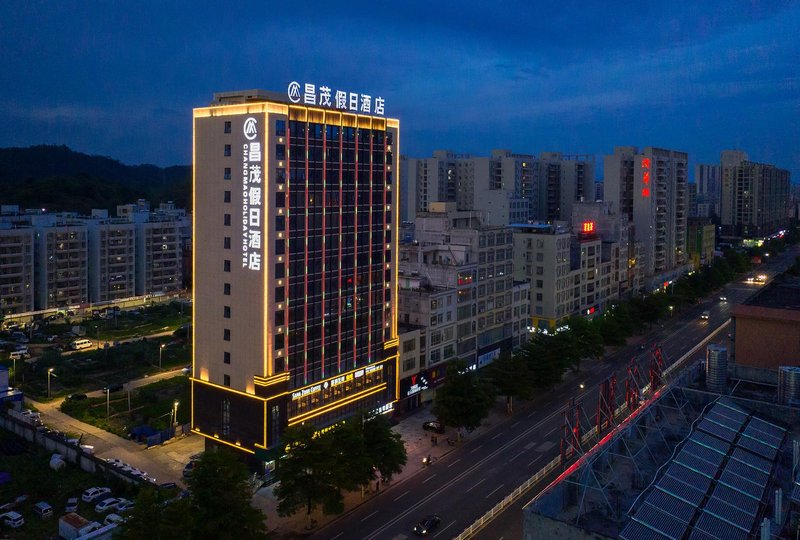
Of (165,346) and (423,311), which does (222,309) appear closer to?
(423,311)

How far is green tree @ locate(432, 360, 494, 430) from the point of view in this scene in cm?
4772

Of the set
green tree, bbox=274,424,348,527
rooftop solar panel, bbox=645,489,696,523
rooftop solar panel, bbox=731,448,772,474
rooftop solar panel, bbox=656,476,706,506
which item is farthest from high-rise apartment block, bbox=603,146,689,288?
rooftop solar panel, bbox=645,489,696,523

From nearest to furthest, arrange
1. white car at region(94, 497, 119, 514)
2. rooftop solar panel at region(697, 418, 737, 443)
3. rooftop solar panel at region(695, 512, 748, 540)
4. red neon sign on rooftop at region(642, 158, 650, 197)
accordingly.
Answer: rooftop solar panel at region(695, 512, 748, 540) < rooftop solar panel at region(697, 418, 737, 443) < white car at region(94, 497, 119, 514) < red neon sign on rooftop at region(642, 158, 650, 197)

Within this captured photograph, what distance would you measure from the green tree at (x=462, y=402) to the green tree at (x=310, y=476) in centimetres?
1325

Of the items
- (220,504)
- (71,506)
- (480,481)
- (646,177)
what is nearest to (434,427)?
(480,481)

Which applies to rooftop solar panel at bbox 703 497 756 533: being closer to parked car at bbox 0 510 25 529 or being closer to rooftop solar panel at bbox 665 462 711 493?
rooftop solar panel at bbox 665 462 711 493

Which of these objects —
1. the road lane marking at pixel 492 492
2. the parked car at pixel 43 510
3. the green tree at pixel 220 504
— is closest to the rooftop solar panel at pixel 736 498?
the green tree at pixel 220 504

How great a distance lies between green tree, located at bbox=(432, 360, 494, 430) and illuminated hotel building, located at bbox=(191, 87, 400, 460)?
542cm

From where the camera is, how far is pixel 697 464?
21125 mm

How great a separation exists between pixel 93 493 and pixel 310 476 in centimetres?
1400

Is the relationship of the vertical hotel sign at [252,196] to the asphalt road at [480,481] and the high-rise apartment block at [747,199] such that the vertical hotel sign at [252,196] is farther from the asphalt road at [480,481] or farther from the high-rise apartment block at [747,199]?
the high-rise apartment block at [747,199]

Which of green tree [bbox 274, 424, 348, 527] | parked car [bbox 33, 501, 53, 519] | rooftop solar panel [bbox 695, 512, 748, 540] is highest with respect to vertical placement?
rooftop solar panel [bbox 695, 512, 748, 540]

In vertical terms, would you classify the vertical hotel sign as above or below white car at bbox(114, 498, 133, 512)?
above

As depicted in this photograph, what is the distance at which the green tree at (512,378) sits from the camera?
54.2m
